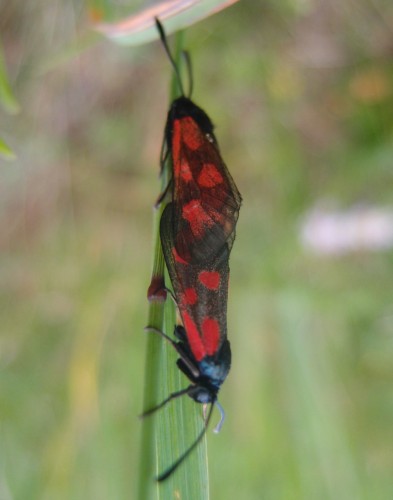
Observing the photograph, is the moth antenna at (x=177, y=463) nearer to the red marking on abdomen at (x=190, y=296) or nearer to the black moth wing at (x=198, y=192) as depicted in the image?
the red marking on abdomen at (x=190, y=296)

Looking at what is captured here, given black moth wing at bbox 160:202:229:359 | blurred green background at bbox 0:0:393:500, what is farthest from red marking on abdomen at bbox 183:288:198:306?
blurred green background at bbox 0:0:393:500

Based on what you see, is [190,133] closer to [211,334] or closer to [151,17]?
[151,17]

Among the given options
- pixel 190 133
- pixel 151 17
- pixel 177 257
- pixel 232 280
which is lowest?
pixel 232 280

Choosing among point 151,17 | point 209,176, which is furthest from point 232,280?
point 151,17

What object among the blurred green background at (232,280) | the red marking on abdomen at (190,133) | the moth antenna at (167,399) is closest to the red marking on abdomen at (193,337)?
the moth antenna at (167,399)

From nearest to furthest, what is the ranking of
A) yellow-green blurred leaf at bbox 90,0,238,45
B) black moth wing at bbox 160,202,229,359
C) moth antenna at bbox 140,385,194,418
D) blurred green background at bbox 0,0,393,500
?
moth antenna at bbox 140,385,194,418 → black moth wing at bbox 160,202,229,359 → yellow-green blurred leaf at bbox 90,0,238,45 → blurred green background at bbox 0,0,393,500

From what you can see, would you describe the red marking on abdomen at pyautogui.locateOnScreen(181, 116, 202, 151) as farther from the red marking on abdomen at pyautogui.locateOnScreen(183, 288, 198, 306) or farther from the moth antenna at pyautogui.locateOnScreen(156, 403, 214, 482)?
the moth antenna at pyautogui.locateOnScreen(156, 403, 214, 482)

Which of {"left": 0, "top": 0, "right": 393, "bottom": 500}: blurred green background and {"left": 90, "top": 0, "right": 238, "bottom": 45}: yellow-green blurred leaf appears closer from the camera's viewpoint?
{"left": 90, "top": 0, "right": 238, "bottom": 45}: yellow-green blurred leaf
